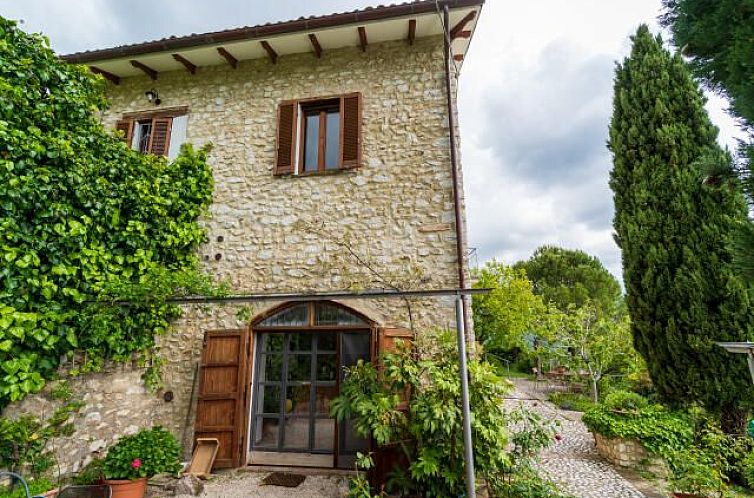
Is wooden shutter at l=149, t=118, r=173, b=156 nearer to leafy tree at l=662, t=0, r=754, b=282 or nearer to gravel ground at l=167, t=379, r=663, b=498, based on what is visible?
gravel ground at l=167, t=379, r=663, b=498

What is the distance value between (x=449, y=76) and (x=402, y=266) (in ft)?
10.6

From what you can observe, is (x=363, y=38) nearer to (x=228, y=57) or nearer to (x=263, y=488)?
(x=228, y=57)

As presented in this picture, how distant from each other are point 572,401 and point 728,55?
11.2 m

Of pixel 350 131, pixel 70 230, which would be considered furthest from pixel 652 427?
pixel 70 230

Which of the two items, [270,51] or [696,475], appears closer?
[696,475]

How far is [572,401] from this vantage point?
1070 cm

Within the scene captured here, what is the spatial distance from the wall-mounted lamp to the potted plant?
5.74 m

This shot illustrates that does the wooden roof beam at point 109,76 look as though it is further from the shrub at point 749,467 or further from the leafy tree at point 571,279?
the leafy tree at point 571,279

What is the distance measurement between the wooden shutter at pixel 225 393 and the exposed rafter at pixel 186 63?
4934 mm

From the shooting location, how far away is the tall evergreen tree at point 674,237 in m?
5.16

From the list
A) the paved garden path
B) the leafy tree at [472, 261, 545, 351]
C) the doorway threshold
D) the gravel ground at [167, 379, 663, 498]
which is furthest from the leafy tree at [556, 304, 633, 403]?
the doorway threshold

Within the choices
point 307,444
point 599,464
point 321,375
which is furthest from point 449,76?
point 599,464

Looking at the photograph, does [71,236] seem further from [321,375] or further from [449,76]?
[449,76]

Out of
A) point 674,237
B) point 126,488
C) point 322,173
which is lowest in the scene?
point 126,488
